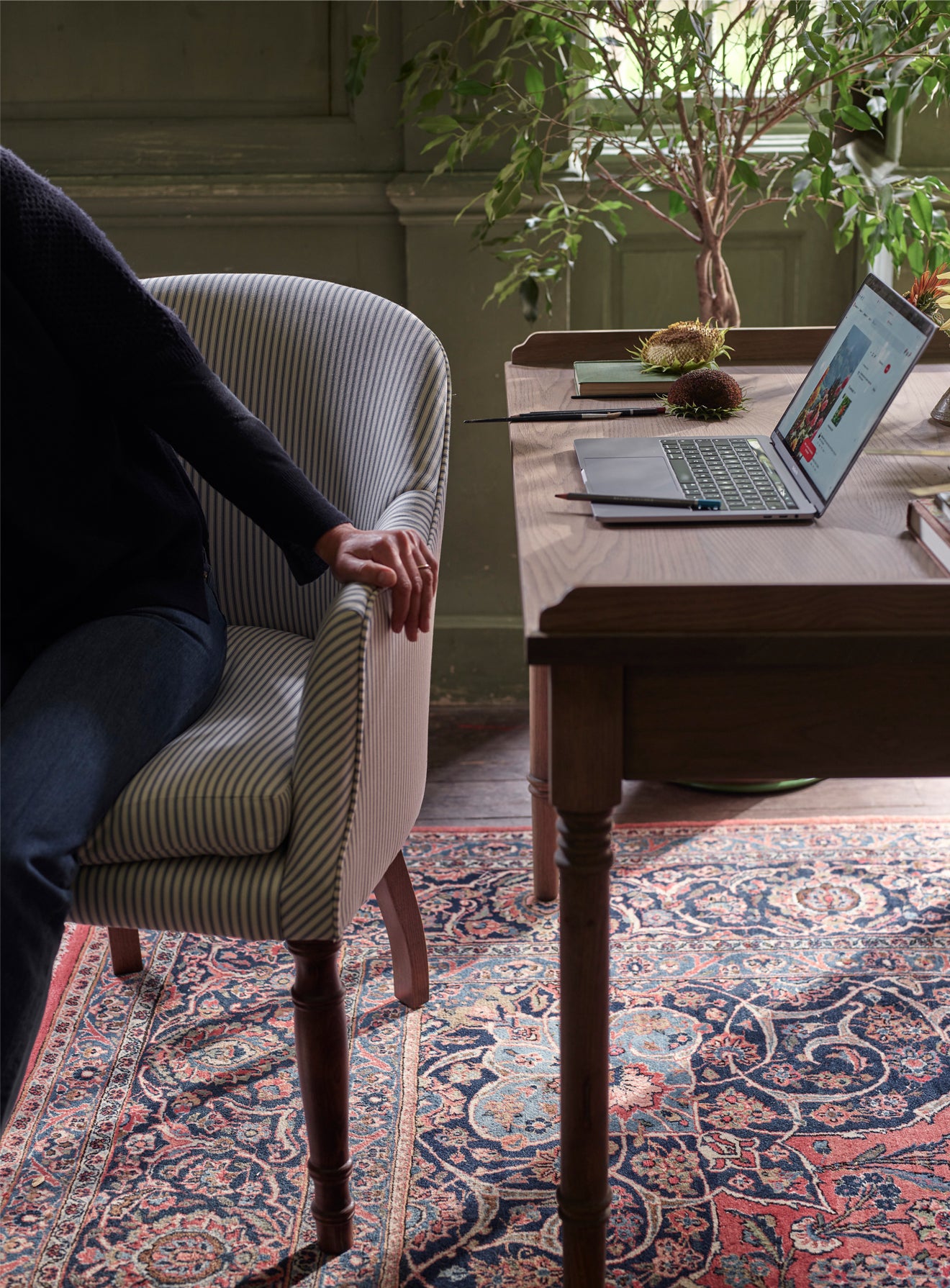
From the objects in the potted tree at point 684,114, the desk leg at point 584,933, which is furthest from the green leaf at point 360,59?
the desk leg at point 584,933

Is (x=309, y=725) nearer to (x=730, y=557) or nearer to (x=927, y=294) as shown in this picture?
(x=730, y=557)

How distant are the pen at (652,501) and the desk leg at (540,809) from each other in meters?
0.55

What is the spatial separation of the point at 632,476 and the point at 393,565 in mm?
279

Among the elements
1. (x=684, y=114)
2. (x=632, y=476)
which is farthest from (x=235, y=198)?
(x=632, y=476)

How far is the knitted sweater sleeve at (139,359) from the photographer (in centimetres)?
133

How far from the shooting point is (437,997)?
1771 mm

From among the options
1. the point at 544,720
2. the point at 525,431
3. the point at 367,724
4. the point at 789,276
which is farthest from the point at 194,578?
the point at 789,276

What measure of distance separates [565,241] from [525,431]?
908 mm

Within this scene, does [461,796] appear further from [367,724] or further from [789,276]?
[789,276]

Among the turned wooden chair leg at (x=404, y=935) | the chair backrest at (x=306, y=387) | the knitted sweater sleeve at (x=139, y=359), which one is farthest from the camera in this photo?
the turned wooden chair leg at (x=404, y=935)

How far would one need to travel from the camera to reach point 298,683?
149 cm

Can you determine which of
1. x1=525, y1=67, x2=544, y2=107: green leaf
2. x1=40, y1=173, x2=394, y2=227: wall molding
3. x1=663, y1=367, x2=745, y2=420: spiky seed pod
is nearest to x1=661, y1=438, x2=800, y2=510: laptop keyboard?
x1=663, y1=367, x2=745, y2=420: spiky seed pod

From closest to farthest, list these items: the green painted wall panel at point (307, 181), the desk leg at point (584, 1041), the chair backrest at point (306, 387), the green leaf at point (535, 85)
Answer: the desk leg at point (584, 1041) < the chair backrest at point (306, 387) < the green leaf at point (535, 85) < the green painted wall panel at point (307, 181)

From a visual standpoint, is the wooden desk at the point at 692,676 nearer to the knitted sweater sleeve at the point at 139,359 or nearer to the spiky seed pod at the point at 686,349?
the knitted sweater sleeve at the point at 139,359
